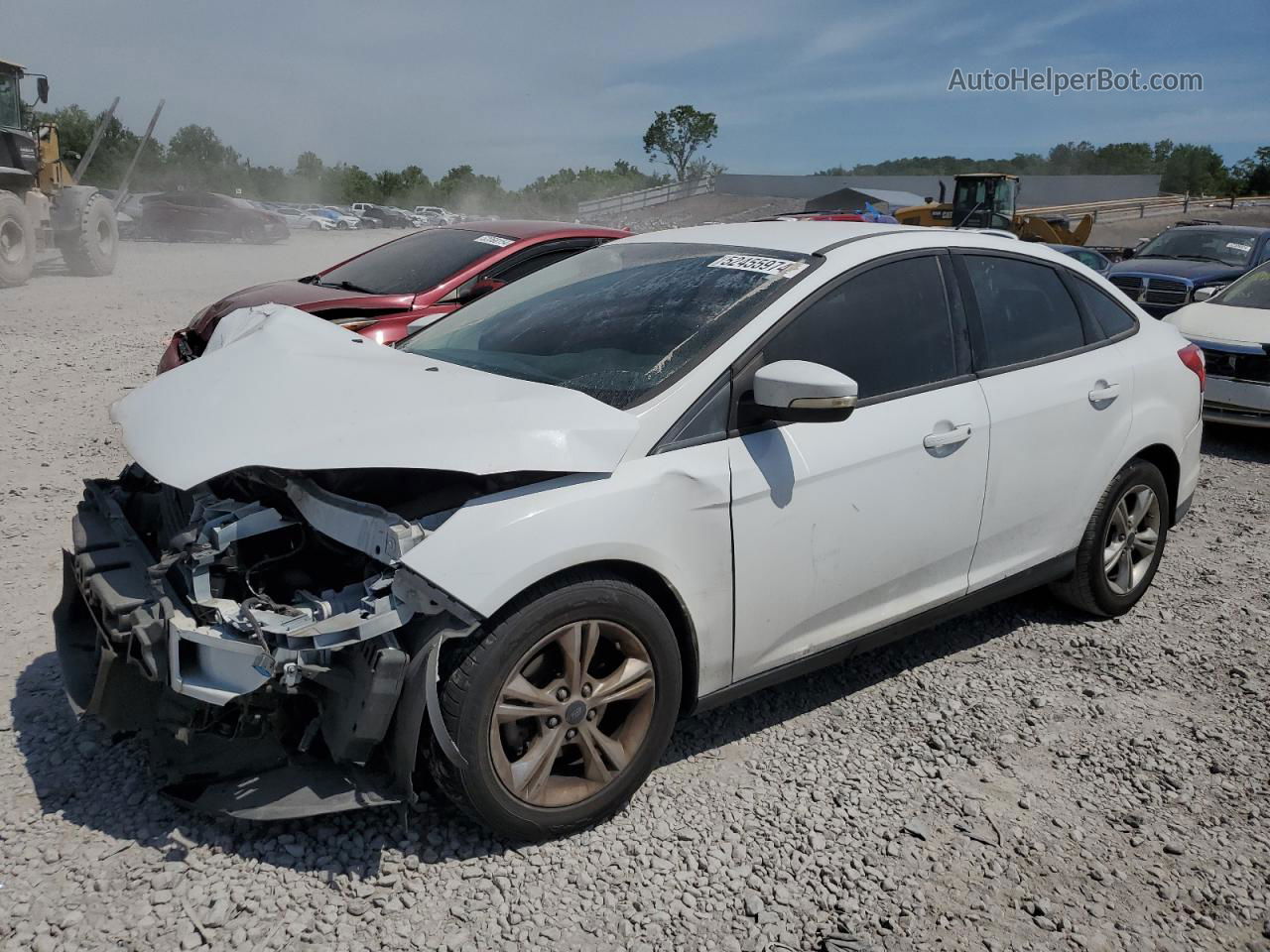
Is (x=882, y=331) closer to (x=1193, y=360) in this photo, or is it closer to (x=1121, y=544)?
(x=1121, y=544)

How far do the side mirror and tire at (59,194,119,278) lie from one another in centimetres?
1833

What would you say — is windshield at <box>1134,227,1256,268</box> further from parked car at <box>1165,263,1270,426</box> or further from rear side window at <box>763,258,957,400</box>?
rear side window at <box>763,258,957,400</box>

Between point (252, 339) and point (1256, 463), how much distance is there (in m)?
7.29

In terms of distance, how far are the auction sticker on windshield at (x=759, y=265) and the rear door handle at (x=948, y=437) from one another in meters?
0.72

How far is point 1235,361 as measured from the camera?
7.90 meters

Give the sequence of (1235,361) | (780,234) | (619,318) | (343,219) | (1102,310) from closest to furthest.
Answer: (619,318)
(780,234)
(1102,310)
(1235,361)
(343,219)

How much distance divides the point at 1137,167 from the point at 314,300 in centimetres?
8513

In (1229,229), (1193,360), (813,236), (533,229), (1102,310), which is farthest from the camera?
(1229,229)

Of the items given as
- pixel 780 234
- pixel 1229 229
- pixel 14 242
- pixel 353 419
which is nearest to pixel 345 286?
pixel 780 234

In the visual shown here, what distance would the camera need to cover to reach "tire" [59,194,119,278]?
17.8m

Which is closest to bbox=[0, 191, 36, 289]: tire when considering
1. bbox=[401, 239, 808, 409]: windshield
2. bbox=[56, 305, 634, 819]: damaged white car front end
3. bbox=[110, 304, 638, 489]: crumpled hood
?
bbox=[401, 239, 808, 409]: windshield

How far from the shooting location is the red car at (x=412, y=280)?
A: 607 centimetres

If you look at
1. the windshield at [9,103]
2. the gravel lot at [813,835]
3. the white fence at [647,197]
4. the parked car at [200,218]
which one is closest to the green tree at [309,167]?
the white fence at [647,197]

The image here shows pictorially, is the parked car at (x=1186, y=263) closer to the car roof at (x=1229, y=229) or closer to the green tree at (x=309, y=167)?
the car roof at (x=1229, y=229)
